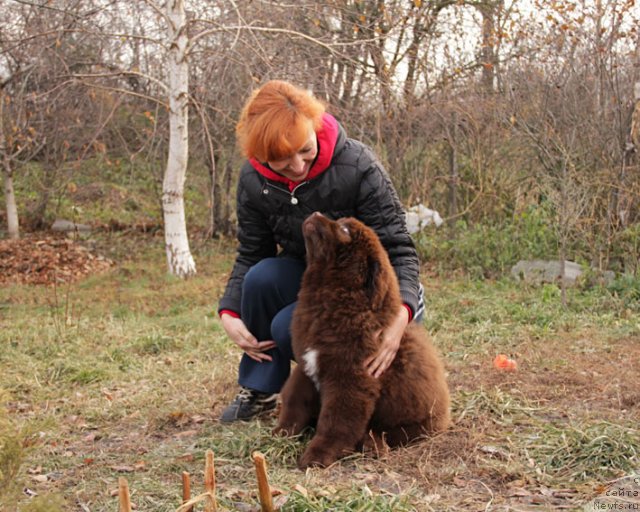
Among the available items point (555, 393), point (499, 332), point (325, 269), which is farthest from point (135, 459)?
point (499, 332)

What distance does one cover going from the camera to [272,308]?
13.4 feet

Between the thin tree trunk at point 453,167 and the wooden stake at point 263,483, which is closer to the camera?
the wooden stake at point 263,483

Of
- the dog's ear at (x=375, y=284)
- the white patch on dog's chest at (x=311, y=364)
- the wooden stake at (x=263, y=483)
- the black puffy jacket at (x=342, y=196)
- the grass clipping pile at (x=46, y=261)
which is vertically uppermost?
the black puffy jacket at (x=342, y=196)

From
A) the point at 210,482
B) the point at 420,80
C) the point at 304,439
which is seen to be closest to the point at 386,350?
the point at 304,439

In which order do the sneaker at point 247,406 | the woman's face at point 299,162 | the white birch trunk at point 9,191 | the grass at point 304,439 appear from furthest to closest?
1. the white birch trunk at point 9,191
2. the sneaker at point 247,406
3. the woman's face at point 299,162
4. the grass at point 304,439

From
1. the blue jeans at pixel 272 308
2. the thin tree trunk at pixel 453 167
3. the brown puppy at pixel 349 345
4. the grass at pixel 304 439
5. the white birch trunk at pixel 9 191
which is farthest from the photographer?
the white birch trunk at pixel 9 191

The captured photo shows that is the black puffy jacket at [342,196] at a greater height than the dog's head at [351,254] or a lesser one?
greater

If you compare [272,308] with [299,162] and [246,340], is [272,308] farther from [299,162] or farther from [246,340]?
[299,162]

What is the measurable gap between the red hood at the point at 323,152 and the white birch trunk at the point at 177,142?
21.7 ft

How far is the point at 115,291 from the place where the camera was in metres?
9.97

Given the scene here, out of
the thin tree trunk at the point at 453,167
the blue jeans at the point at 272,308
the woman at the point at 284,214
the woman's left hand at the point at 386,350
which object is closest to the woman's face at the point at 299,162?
the woman at the point at 284,214

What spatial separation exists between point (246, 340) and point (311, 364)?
77 centimetres

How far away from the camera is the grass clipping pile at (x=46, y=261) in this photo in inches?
432

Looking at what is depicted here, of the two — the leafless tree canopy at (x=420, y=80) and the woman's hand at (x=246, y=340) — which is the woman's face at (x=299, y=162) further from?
the leafless tree canopy at (x=420, y=80)
